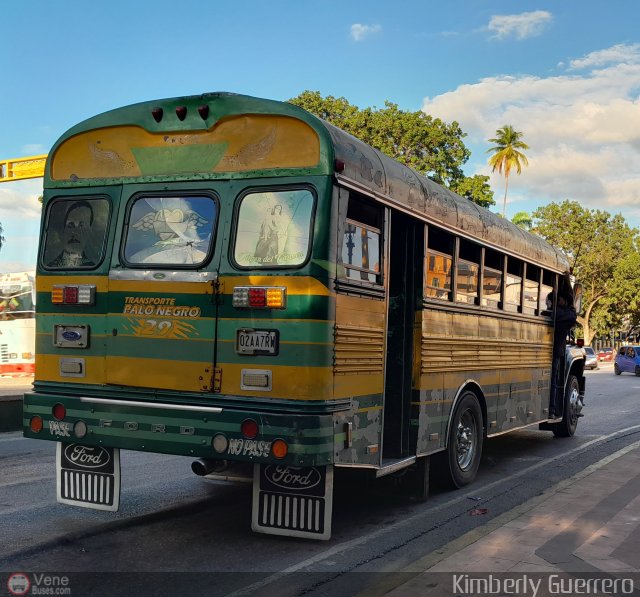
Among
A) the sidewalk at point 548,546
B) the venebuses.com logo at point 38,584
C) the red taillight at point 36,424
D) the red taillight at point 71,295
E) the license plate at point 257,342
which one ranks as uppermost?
the red taillight at point 71,295

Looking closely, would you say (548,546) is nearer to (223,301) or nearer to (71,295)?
(223,301)

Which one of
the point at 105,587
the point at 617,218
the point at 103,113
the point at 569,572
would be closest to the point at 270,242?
the point at 103,113

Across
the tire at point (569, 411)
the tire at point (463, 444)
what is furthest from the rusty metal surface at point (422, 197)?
the tire at point (569, 411)

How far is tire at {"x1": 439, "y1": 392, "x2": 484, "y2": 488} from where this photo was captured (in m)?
7.99

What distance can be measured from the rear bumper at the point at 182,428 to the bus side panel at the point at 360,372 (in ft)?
1.06

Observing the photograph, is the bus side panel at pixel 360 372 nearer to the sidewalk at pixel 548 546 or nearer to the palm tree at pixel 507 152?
the sidewalk at pixel 548 546

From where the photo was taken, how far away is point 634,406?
747 inches

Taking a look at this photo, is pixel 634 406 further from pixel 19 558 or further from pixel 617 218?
pixel 617 218

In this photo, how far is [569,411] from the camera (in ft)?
40.7

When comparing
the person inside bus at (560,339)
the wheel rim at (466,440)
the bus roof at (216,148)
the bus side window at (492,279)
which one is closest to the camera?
the bus roof at (216,148)

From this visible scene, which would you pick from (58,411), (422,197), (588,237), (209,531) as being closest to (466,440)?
(422,197)

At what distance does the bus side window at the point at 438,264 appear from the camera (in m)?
7.41

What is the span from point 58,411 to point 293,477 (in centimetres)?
191

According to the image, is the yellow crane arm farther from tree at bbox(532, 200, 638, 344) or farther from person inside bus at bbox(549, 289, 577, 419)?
tree at bbox(532, 200, 638, 344)
